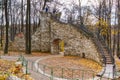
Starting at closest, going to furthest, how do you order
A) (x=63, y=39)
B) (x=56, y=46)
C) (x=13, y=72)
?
(x=13, y=72)
(x=63, y=39)
(x=56, y=46)

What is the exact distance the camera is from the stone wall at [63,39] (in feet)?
67.4

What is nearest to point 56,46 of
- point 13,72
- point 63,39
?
point 63,39

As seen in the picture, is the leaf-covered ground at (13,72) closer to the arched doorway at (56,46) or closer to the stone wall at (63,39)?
the stone wall at (63,39)

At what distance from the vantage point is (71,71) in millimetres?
14367

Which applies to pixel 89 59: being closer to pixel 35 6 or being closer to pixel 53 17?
pixel 53 17

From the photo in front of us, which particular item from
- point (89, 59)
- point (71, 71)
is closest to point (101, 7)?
point (89, 59)

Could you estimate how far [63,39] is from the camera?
24562 mm

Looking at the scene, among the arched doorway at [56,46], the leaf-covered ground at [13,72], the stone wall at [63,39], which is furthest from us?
the arched doorway at [56,46]

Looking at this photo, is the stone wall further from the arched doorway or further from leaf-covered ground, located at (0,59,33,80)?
A: leaf-covered ground, located at (0,59,33,80)

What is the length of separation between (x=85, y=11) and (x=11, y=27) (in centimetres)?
1380

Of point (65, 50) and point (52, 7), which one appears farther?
point (52, 7)

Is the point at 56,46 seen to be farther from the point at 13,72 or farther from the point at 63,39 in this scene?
the point at 13,72

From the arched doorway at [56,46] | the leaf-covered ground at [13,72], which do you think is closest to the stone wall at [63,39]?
the arched doorway at [56,46]

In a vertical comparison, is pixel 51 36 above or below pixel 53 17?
below
